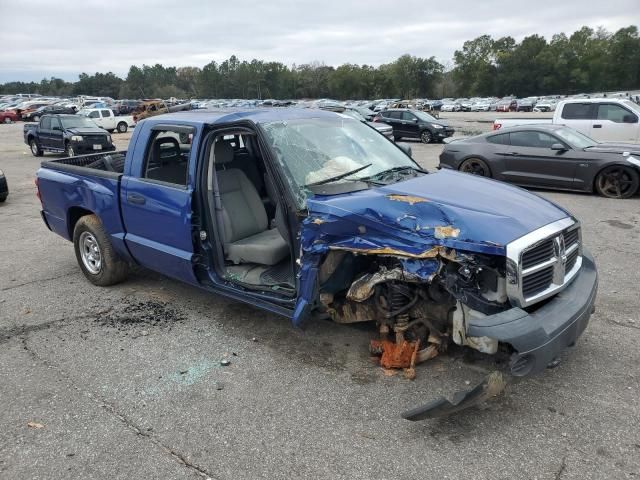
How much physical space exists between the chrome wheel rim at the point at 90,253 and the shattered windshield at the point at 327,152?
8.55ft

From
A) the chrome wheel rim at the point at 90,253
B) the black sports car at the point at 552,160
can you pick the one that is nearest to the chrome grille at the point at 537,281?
the chrome wheel rim at the point at 90,253

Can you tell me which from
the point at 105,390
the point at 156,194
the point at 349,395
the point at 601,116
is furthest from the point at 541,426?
the point at 601,116

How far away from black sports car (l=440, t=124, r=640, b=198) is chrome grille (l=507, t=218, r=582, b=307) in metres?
6.98

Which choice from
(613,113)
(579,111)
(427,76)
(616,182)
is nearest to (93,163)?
(616,182)

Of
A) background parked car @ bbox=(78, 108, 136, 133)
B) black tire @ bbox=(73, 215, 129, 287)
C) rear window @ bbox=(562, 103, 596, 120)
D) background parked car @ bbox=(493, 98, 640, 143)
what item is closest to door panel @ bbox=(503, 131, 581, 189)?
background parked car @ bbox=(493, 98, 640, 143)

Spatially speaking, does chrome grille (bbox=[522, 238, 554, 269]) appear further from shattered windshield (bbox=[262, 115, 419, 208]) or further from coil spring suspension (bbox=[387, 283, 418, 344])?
shattered windshield (bbox=[262, 115, 419, 208])

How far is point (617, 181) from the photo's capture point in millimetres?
9336

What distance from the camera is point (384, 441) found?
2.88m

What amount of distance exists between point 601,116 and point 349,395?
40.0 feet

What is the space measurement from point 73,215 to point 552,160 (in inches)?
338

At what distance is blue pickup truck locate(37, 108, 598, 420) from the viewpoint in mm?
2971

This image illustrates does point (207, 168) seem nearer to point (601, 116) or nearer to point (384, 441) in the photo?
point (384, 441)

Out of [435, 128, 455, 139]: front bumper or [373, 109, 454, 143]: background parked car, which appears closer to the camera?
[435, 128, 455, 139]: front bumper

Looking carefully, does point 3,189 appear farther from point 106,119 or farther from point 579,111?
point 106,119
